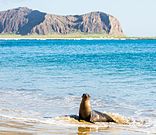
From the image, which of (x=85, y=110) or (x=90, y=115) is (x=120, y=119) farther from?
(x=85, y=110)

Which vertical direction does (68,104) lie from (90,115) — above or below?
below

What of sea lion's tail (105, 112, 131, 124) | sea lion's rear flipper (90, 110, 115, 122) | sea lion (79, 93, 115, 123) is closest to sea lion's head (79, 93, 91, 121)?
sea lion (79, 93, 115, 123)

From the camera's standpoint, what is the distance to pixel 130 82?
29312 millimetres

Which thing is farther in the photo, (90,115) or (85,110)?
(85,110)

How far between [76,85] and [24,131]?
1512cm

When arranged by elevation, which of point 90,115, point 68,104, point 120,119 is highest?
point 90,115

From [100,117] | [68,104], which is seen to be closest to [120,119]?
[100,117]

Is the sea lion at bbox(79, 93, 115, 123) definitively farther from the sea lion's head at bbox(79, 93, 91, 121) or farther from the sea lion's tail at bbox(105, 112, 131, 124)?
the sea lion's tail at bbox(105, 112, 131, 124)

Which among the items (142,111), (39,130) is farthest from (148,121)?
(39,130)

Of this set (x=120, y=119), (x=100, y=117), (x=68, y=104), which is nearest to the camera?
(x=100, y=117)

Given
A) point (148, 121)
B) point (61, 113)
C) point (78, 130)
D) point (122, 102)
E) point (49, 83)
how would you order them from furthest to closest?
point (49, 83) < point (122, 102) < point (61, 113) < point (148, 121) < point (78, 130)

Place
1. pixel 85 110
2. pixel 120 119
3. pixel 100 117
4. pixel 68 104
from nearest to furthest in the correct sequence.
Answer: pixel 100 117
pixel 120 119
pixel 85 110
pixel 68 104

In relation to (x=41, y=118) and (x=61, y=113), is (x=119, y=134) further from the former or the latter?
(x=61, y=113)

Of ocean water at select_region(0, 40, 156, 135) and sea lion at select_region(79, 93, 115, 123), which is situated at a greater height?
sea lion at select_region(79, 93, 115, 123)
